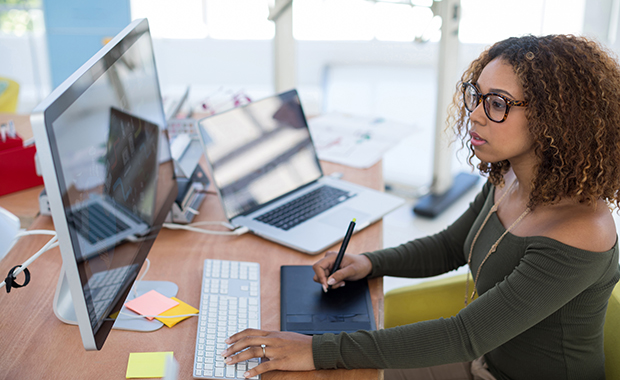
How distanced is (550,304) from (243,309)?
535 millimetres

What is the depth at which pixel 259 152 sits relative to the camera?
143 centimetres

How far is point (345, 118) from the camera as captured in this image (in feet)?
6.95

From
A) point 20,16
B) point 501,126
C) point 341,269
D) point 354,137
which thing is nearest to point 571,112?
point 501,126

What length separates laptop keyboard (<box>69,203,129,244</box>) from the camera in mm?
703

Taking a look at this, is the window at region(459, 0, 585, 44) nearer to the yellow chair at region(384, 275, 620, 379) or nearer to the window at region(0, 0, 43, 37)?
the window at region(0, 0, 43, 37)

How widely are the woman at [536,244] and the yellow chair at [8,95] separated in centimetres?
235

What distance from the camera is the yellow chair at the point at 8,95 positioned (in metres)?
2.70

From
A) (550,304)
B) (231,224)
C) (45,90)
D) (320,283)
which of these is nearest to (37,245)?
(231,224)

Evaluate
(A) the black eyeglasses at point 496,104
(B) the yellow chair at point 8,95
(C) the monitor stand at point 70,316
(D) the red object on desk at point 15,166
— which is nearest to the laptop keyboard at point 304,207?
(C) the monitor stand at point 70,316

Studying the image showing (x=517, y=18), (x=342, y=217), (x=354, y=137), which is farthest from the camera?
(x=517, y=18)

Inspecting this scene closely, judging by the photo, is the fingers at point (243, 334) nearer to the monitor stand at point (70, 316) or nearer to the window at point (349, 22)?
the monitor stand at point (70, 316)

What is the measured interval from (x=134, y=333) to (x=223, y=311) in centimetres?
16

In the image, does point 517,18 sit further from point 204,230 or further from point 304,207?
point 204,230

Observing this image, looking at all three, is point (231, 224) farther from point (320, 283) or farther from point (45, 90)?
point (45, 90)
